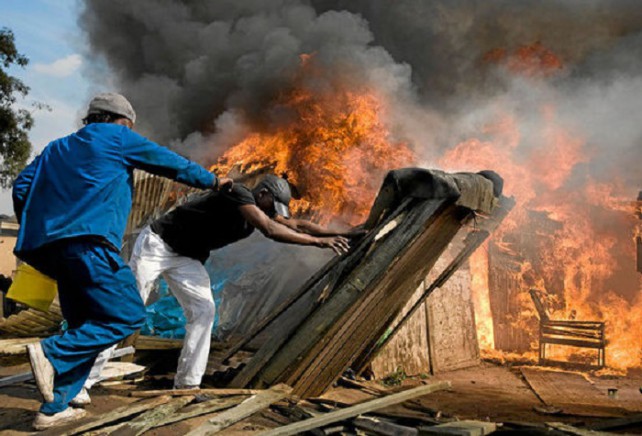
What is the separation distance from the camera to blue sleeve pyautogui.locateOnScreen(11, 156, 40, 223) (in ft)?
10.5

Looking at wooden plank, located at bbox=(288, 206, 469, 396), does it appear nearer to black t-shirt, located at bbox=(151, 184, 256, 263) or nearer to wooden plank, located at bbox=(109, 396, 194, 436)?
wooden plank, located at bbox=(109, 396, 194, 436)

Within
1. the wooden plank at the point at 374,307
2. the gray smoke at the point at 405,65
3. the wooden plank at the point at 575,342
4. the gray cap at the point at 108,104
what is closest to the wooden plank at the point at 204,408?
the wooden plank at the point at 374,307

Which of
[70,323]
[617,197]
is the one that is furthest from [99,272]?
[617,197]

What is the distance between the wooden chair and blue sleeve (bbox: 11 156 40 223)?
958 cm

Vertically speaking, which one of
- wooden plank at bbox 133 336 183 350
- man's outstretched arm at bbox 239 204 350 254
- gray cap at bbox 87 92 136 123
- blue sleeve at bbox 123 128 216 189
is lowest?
wooden plank at bbox 133 336 183 350

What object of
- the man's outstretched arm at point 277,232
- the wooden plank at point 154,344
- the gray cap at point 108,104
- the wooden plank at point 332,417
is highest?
the gray cap at point 108,104

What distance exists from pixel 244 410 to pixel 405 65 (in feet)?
51.3

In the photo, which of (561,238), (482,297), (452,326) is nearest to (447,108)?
(561,238)

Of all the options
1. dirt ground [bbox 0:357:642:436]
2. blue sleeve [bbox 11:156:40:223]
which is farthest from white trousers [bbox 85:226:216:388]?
blue sleeve [bbox 11:156:40:223]

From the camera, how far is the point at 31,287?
4051 mm

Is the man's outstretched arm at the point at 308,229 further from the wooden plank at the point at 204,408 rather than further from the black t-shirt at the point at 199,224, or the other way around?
the wooden plank at the point at 204,408

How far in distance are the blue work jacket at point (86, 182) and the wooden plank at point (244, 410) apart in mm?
1261

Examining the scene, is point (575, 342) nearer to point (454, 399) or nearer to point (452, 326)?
point (452, 326)

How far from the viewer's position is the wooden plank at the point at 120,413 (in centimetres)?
284
